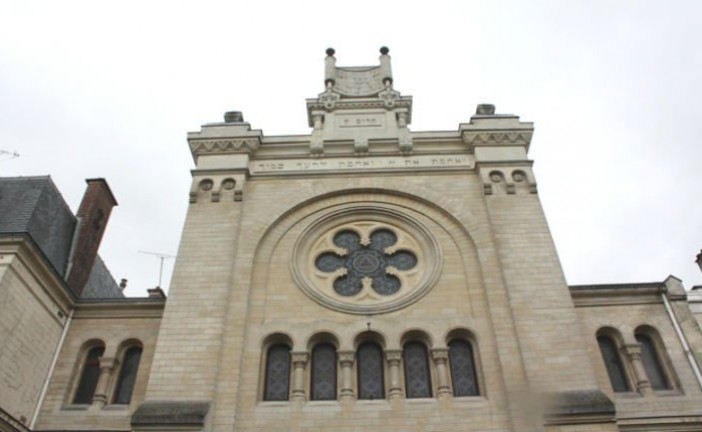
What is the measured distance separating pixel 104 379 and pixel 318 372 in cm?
597

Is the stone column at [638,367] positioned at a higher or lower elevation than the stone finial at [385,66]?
lower

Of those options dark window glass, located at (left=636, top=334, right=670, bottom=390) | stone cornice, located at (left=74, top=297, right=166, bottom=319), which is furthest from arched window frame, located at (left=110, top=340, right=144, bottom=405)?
dark window glass, located at (left=636, top=334, right=670, bottom=390)

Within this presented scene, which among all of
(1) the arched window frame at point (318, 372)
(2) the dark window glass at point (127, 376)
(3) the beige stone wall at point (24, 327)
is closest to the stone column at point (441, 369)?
(1) the arched window frame at point (318, 372)

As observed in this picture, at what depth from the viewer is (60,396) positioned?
1591 cm

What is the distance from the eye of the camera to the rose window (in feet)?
56.0

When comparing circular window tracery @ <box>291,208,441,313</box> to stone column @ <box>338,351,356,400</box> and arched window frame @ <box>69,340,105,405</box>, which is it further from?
arched window frame @ <box>69,340,105,405</box>

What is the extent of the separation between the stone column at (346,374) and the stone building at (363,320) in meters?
0.06

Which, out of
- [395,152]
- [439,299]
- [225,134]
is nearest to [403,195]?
[395,152]

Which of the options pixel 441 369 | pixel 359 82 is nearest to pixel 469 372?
pixel 441 369

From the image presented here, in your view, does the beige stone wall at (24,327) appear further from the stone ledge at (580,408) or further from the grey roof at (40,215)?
the stone ledge at (580,408)

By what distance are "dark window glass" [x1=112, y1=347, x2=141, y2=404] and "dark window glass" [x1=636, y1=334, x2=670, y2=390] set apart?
14183mm

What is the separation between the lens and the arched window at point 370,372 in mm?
14938

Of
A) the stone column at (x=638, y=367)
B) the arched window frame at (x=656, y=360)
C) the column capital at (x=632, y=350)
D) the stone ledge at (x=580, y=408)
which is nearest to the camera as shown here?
the stone ledge at (x=580, y=408)

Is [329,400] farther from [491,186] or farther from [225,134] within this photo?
[225,134]
